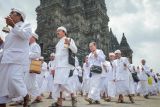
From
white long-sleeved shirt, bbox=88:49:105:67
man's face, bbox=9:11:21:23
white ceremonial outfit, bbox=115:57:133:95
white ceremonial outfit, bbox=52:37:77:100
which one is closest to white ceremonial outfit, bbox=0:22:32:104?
man's face, bbox=9:11:21:23

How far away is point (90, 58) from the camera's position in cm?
1038

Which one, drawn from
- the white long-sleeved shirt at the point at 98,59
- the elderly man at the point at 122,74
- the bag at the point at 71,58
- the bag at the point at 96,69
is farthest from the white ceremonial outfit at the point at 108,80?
the bag at the point at 71,58

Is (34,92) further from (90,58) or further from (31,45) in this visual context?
(90,58)

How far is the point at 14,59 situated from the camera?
5.38 meters

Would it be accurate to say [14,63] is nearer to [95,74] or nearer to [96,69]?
[96,69]

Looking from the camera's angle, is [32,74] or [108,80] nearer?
[32,74]

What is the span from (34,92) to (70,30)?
33300 millimetres

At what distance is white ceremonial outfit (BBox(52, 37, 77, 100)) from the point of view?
7.96 meters

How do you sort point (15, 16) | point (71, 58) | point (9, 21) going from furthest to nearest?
point (71, 58)
point (15, 16)
point (9, 21)

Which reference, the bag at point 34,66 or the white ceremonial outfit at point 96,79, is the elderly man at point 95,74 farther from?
the bag at point 34,66

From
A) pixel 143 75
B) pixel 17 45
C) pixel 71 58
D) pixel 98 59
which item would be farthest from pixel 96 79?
pixel 143 75

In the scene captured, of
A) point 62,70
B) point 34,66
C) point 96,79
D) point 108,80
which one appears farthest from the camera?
point 108,80

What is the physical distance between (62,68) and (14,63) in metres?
2.83

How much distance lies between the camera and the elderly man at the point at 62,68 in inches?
313
